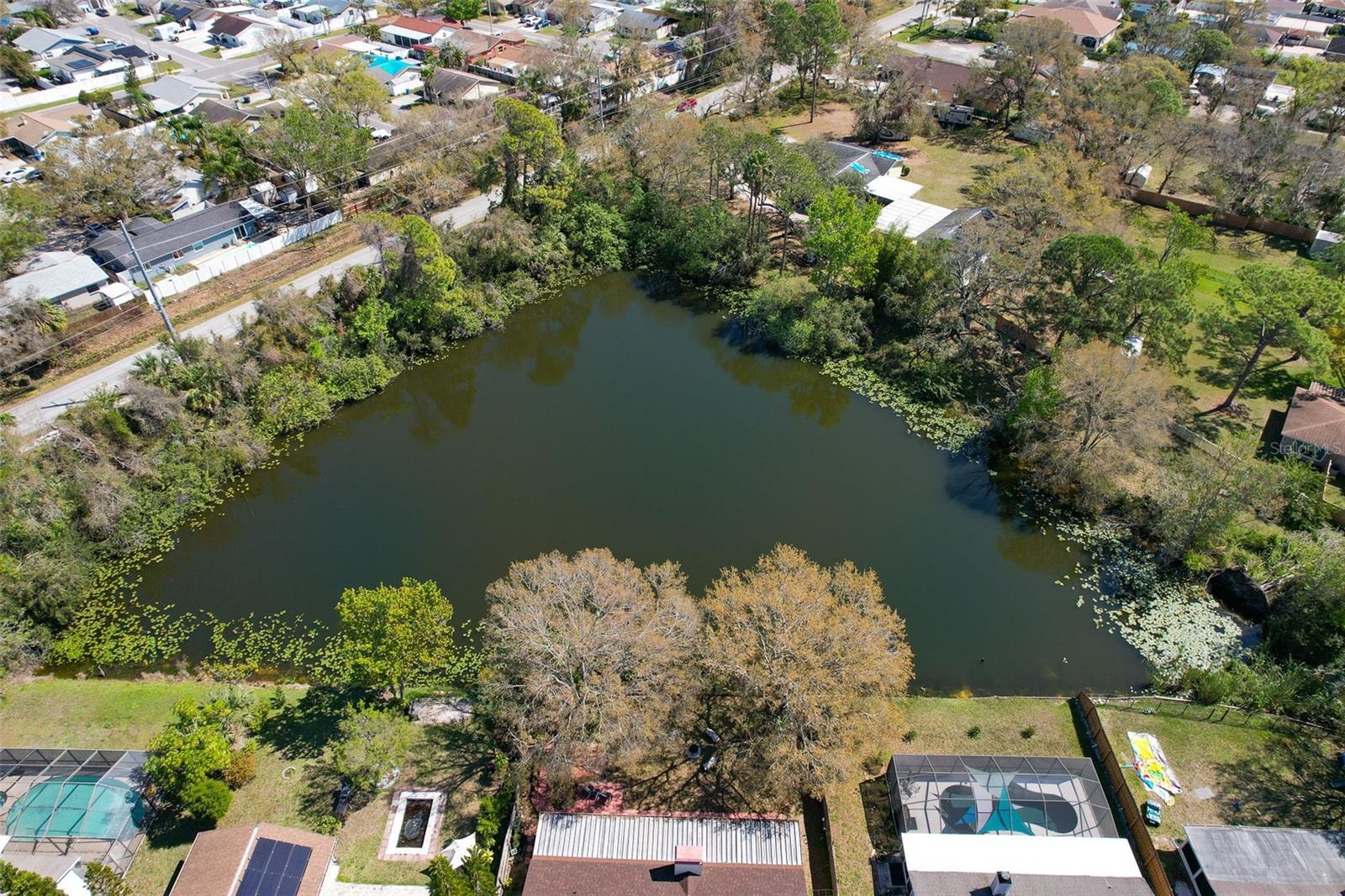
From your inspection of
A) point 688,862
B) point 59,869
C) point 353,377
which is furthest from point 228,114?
point 688,862

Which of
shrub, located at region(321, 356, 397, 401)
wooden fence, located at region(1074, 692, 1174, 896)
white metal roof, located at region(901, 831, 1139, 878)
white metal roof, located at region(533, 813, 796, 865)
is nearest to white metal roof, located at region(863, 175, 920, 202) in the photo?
shrub, located at region(321, 356, 397, 401)

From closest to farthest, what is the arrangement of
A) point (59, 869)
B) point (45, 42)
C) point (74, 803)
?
point (59, 869) → point (74, 803) → point (45, 42)

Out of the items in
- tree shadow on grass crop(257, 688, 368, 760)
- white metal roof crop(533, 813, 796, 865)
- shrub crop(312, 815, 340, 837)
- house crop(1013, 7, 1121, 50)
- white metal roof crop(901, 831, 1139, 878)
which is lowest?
tree shadow on grass crop(257, 688, 368, 760)

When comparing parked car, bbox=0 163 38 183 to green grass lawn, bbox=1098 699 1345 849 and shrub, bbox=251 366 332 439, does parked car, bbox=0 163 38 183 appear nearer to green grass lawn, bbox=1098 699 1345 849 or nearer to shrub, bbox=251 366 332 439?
shrub, bbox=251 366 332 439

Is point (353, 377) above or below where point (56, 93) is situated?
below

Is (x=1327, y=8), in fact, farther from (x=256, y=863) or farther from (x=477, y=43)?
(x=256, y=863)

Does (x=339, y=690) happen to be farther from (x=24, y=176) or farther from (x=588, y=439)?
(x=24, y=176)

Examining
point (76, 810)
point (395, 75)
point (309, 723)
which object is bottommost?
point (309, 723)

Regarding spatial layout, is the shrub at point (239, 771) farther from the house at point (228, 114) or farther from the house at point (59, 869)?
the house at point (228, 114)
